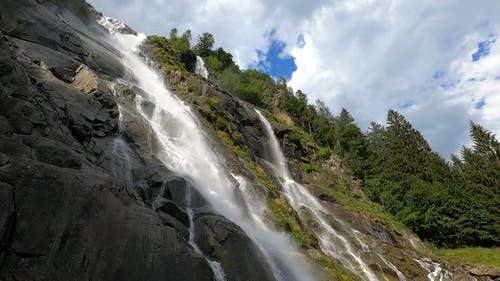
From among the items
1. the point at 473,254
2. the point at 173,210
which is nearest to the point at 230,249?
the point at 173,210

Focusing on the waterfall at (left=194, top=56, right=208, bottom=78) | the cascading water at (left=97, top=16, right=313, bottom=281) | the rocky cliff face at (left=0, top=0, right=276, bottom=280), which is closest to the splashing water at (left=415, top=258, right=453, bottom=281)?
the cascading water at (left=97, top=16, right=313, bottom=281)

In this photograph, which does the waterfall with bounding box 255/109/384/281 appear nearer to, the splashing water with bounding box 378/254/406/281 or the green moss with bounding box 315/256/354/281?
the splashing water with bounding box 378/254/406/281

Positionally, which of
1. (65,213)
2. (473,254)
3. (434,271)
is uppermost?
(473,254)

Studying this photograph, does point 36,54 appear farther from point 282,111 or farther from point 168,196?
point 282,111

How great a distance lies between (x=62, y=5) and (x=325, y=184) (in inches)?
1495

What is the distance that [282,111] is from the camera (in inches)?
2992

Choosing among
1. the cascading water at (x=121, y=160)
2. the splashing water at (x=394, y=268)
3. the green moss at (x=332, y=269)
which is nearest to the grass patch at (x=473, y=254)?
the splashing water at (x=394, y=268)

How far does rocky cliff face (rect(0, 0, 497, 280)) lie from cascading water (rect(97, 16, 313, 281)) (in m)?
1.10

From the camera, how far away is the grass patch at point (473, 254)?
3759cm

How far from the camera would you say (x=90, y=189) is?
9.81 metres

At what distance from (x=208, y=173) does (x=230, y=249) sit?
31.6ft

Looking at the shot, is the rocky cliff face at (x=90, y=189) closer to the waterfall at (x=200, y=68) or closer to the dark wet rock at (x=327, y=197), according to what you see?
the dark wet rock at (x=327, y=197)

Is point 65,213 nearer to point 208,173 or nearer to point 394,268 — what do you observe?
point 208,173

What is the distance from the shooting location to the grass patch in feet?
123
